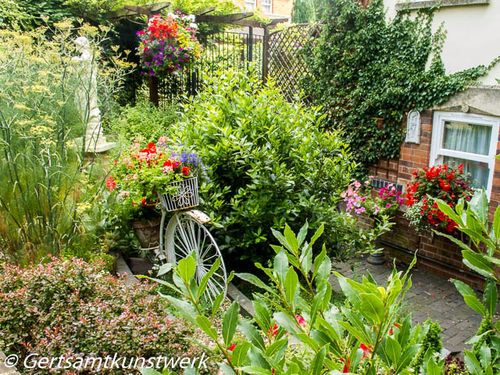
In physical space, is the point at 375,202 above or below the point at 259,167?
below

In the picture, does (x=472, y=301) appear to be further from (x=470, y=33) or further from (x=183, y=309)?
(x=470, y=33)

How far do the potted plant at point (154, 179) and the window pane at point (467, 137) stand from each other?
318 centimetres

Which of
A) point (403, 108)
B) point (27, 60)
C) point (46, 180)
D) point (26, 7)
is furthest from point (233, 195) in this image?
point (26, 7)

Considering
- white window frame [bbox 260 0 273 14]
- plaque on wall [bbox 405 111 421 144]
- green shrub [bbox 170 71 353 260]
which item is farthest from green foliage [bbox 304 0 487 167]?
white window frame [bbox 260 0 273 14]

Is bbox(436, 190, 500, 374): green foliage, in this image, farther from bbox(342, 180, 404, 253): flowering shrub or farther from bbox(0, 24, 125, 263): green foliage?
bbox(342, 180, 404, 253): flowering shrub

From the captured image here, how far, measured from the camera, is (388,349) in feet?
2.77

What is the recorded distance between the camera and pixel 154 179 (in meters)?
3.75

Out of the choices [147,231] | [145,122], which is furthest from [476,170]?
[145,122]

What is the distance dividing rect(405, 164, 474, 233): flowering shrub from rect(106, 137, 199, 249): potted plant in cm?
273

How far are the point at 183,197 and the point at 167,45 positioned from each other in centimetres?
409

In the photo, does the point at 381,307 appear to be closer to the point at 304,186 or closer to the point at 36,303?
the point at 36,303

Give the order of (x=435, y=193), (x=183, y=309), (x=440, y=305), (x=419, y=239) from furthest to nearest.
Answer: (x=419, y=239) → (x=435, y=193) → (x=440, y=305) → (x=183, y=309)

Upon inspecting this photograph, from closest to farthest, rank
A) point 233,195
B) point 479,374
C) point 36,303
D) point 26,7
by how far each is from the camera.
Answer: point 479,374, point 36,303, point 233,195, point 26,7

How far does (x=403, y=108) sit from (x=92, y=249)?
13.0 feet
